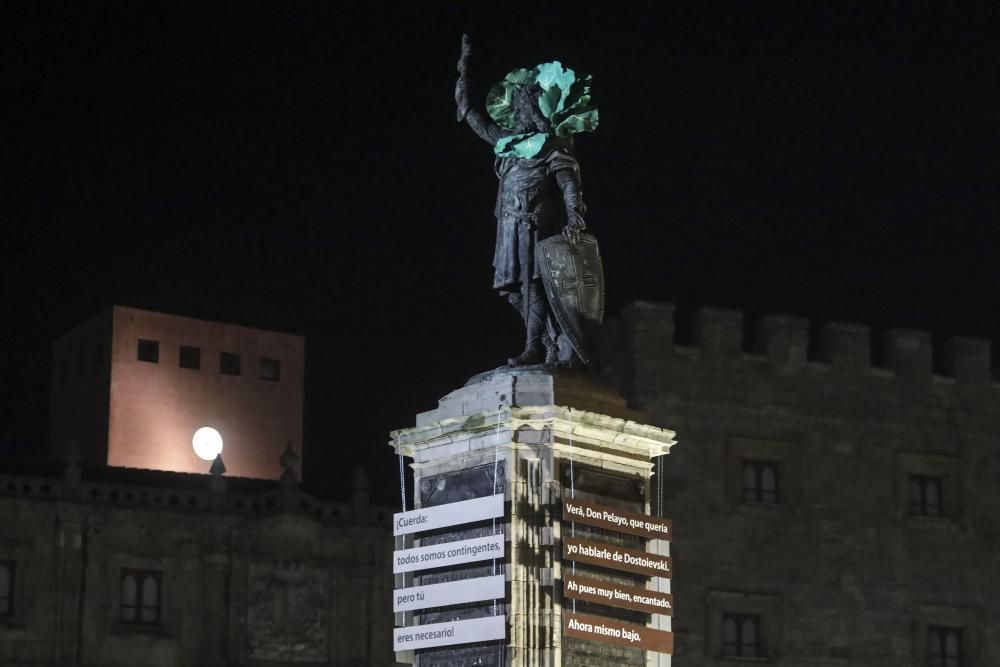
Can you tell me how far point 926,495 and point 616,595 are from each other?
2921cm

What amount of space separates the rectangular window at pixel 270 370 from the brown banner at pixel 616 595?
4051 centimetres

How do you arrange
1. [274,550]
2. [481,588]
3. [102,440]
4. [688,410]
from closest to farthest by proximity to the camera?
[481,588]
[688,410]
[274,550]
[102,440]

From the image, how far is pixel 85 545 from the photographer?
140ft

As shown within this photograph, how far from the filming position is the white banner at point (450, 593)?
15453 mm

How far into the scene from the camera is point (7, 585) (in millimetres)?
42156

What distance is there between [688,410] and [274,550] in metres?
9.84

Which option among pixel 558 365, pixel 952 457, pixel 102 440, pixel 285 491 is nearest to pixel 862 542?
pixel 952 457

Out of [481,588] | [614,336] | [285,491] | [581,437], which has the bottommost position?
[481,588]

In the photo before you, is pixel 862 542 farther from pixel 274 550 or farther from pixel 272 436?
pixel 272 436

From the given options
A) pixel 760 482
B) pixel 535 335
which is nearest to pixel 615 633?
pixel 535 335

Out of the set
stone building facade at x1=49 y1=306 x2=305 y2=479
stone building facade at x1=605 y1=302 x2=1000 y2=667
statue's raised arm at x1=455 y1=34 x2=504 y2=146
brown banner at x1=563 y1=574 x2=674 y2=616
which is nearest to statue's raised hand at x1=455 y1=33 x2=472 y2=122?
statue's raised arm at x1=455 y1=34 x2=504 y2=146

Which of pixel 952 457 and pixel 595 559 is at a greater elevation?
pixel 952 457

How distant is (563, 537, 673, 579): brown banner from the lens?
15.5 m

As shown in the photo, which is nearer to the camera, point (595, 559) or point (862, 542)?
point (595, 559)
